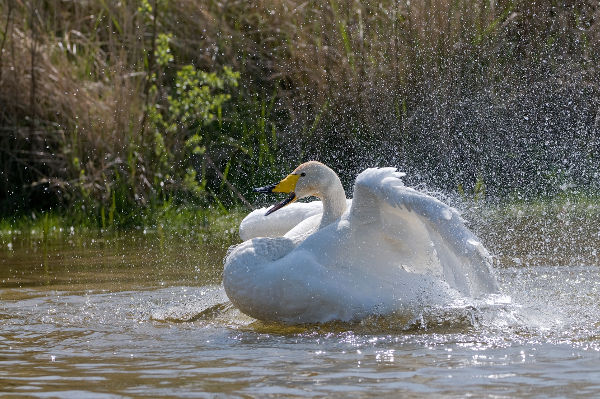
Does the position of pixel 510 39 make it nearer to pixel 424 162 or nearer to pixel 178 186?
pixel 424 162

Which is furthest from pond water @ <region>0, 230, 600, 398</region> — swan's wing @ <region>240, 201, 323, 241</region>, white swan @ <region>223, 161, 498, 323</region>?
swan's wing @ <region>240, 201, 323, 241</region>

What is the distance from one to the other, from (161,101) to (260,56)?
1126 mm

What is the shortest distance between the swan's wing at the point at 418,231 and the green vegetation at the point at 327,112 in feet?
13.8

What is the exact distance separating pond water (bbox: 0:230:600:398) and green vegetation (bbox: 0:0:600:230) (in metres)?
2.75

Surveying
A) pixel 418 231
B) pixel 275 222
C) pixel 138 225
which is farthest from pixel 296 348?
pixel 138 225

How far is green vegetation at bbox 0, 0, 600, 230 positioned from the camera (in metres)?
9.75

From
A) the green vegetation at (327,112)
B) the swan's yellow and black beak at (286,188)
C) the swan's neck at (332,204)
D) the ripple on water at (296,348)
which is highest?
the green vegetation at (327,112)

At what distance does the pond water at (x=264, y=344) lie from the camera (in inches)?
154

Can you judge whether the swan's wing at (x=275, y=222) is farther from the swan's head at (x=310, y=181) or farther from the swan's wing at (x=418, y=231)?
the swan's wing at (x=418, y=231)

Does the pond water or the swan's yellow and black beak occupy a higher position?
the swan's yellow and black beak

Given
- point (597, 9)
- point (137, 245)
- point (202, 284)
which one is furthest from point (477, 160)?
point (202, 284)

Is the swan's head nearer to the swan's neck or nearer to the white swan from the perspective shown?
the swan's neck

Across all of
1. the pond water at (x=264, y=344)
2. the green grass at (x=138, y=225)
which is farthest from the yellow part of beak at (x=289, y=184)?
the green grass at (x=138, y=225)

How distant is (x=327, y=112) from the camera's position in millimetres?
10234
